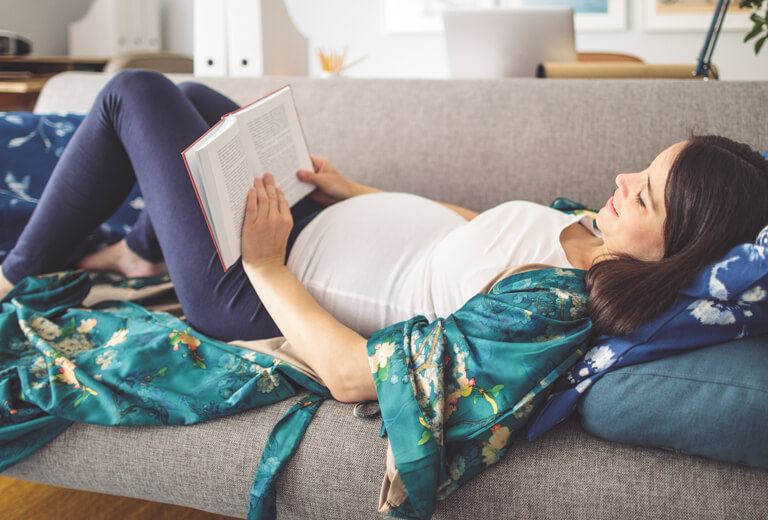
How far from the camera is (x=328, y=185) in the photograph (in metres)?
1.29

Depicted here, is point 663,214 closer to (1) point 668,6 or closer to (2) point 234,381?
(2) point 234,381

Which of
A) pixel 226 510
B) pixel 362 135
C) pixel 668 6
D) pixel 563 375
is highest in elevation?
pixel 668 6

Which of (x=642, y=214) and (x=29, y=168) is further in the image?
(x=29, y=168)

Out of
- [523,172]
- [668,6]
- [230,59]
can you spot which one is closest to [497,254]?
[523,172]

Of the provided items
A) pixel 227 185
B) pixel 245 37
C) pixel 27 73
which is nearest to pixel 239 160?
pixel 227 185

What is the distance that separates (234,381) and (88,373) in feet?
0.76

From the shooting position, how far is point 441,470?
77cm

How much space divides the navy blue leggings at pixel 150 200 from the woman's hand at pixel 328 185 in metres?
0.06

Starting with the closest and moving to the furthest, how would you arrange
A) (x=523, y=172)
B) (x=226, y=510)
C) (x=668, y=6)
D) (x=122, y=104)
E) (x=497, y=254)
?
(x=226, y=510)
(x=497, y=254)
(x=122, y=104)
(x=523, y=172)
(x=668, y=6)

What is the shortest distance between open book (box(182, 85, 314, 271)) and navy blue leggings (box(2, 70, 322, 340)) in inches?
3.6

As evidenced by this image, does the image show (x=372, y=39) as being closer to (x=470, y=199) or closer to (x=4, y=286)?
(x=470, y=199)

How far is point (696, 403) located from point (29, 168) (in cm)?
149

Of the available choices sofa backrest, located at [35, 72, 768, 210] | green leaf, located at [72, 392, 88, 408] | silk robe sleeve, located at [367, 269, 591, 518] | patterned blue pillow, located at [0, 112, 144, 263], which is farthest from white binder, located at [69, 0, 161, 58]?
silk robe sleeve, located at [367, 269, 591, 518]

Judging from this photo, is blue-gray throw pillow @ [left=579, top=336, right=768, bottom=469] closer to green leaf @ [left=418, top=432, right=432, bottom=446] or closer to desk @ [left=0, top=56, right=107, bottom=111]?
green leaf @ [left=418, top=432, right=432, bottom=446]
